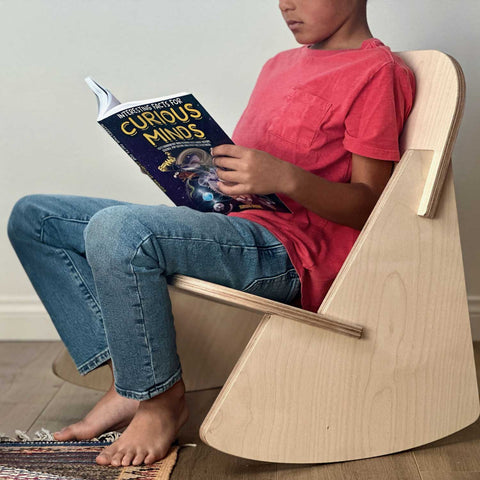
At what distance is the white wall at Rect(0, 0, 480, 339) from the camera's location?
163 cm

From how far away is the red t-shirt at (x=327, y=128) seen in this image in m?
1.05

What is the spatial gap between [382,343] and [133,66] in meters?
0.97

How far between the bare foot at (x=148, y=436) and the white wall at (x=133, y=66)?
0.80 meters

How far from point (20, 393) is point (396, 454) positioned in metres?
0.79

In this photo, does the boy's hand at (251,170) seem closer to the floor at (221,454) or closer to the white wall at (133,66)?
the floor at (221,454)

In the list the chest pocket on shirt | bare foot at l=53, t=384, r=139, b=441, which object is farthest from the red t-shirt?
bare foot at l=53, t=384, r=139, b=441

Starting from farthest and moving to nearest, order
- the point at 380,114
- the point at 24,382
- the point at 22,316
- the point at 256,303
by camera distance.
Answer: the point at 22,316 < the point at 24,382 < the point at 380,114 < the point at 256,303

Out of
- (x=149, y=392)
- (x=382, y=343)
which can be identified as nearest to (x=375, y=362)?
(x=382, y=343)

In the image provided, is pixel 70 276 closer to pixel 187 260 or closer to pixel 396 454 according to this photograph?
pixel 187 260

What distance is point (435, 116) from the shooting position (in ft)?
3.42

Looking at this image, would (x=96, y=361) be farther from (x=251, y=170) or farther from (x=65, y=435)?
(x=251, y=170)

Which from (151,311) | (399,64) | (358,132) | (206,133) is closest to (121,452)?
(151,311)

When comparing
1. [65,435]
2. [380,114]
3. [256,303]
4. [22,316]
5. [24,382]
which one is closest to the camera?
[256,303]

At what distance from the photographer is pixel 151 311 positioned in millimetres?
986
